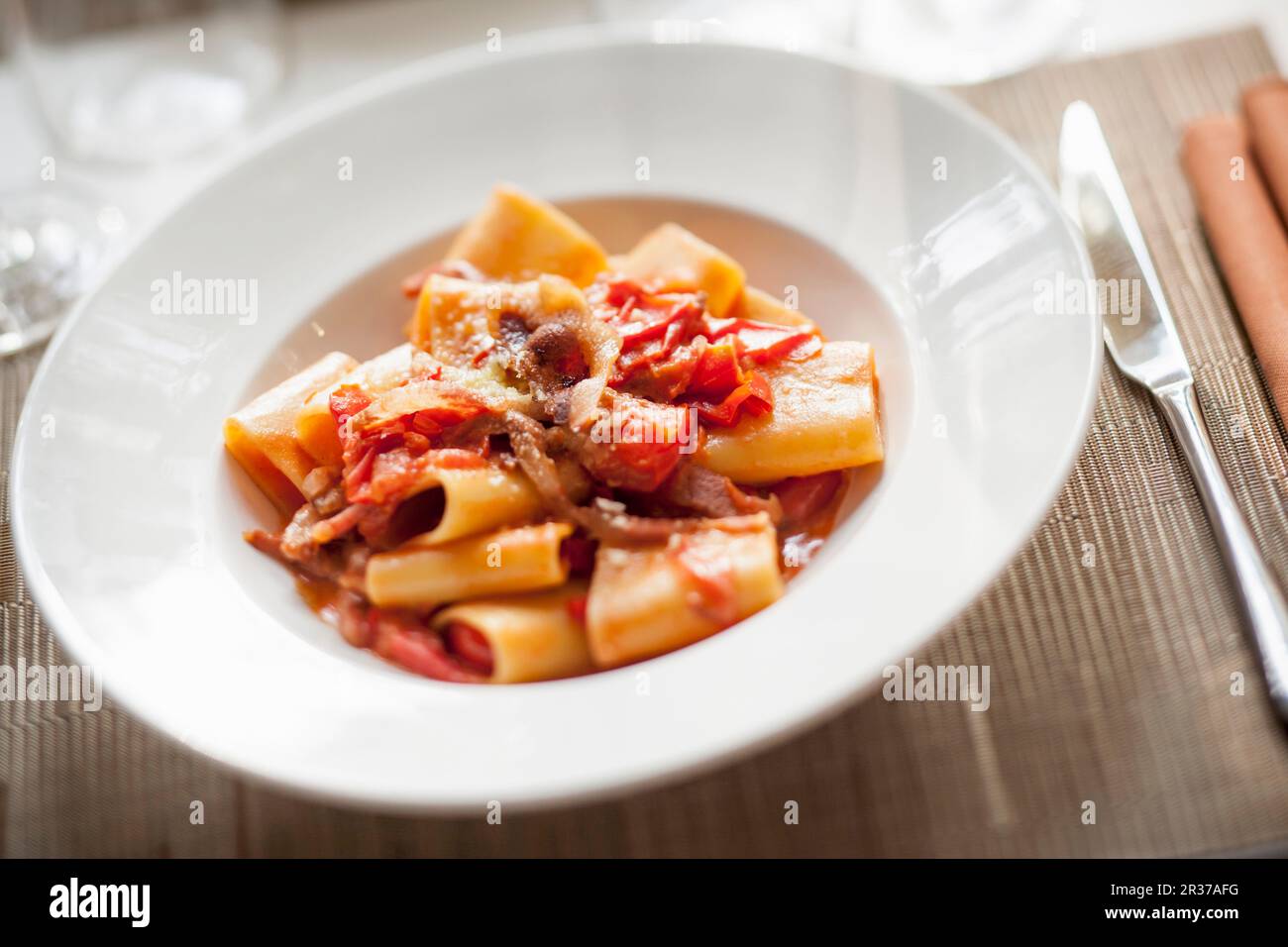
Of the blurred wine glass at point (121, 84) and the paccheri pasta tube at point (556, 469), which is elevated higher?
the blurred wine glass at point (121, 84)

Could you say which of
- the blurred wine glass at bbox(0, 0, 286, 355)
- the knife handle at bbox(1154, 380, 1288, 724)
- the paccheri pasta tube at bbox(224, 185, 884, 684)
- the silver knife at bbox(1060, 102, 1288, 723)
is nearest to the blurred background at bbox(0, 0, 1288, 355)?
the blurred wine glass at bbox(0, 0, 286, 355)

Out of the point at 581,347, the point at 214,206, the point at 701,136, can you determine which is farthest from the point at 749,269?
the point at 214,206

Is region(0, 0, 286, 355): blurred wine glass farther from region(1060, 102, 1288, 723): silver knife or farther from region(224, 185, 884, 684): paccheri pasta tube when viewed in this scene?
region(1060, 102, 1288, 723): silver knife

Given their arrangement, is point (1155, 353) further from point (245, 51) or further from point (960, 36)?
point (245, 51)

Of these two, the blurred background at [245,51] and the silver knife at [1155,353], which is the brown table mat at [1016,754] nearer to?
the silver knife at [1155,353]

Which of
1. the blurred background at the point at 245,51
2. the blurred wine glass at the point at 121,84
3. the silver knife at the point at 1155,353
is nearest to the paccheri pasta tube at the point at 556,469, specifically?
the silver knife at the point at 1155,353
